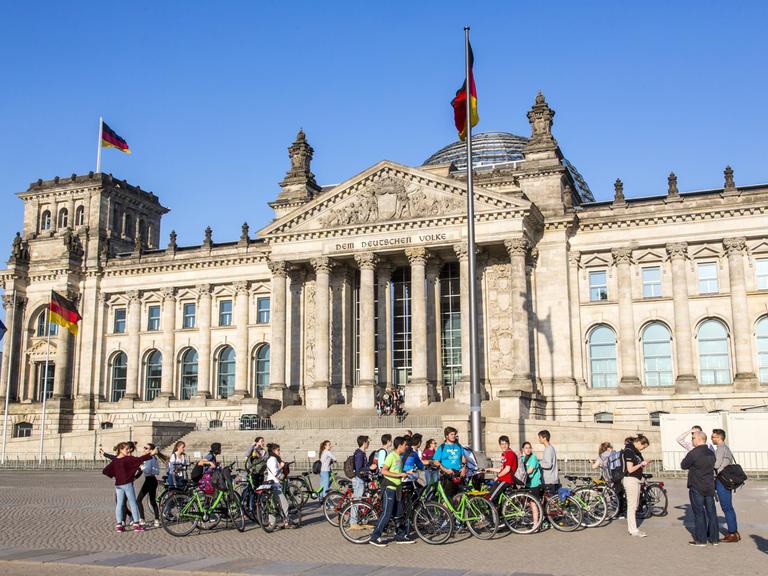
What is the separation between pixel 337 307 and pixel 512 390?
15.4m

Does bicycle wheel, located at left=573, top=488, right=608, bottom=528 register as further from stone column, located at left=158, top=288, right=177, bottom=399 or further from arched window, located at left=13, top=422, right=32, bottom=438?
arched window, located at left=13, top=422, right=32, bottom=438

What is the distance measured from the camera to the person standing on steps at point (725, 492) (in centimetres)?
1695

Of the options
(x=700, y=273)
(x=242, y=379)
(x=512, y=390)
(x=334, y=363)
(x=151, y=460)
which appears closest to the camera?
(x=151, y=460)

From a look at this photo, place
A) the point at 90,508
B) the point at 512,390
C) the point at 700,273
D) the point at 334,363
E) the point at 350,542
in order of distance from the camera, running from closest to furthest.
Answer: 1. the point at 350,542
2. the point at 90,508
3. the point at 512,390
4. the point at 700,273
5. the point at 334,363

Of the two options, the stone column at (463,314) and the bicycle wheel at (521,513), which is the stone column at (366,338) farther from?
the bicycle wheel at (521,513)

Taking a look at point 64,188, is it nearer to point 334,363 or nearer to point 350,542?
point 334,363

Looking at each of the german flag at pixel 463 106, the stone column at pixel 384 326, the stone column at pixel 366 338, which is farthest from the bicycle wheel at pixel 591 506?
the stone column at pixel 384 326

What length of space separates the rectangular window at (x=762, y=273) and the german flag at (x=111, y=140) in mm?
47649

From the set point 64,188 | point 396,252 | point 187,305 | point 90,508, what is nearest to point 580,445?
point 396,252

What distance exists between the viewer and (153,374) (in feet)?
219

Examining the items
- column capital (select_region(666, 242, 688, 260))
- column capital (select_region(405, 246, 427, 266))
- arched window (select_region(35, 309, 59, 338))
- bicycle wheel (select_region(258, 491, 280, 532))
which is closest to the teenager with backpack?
bicycle wheel (select_region(258, 491, 280, 532))

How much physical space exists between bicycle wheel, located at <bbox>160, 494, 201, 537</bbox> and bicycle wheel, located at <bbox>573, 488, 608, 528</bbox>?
881cm

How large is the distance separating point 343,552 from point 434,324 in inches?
1513

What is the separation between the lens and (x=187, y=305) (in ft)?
218
